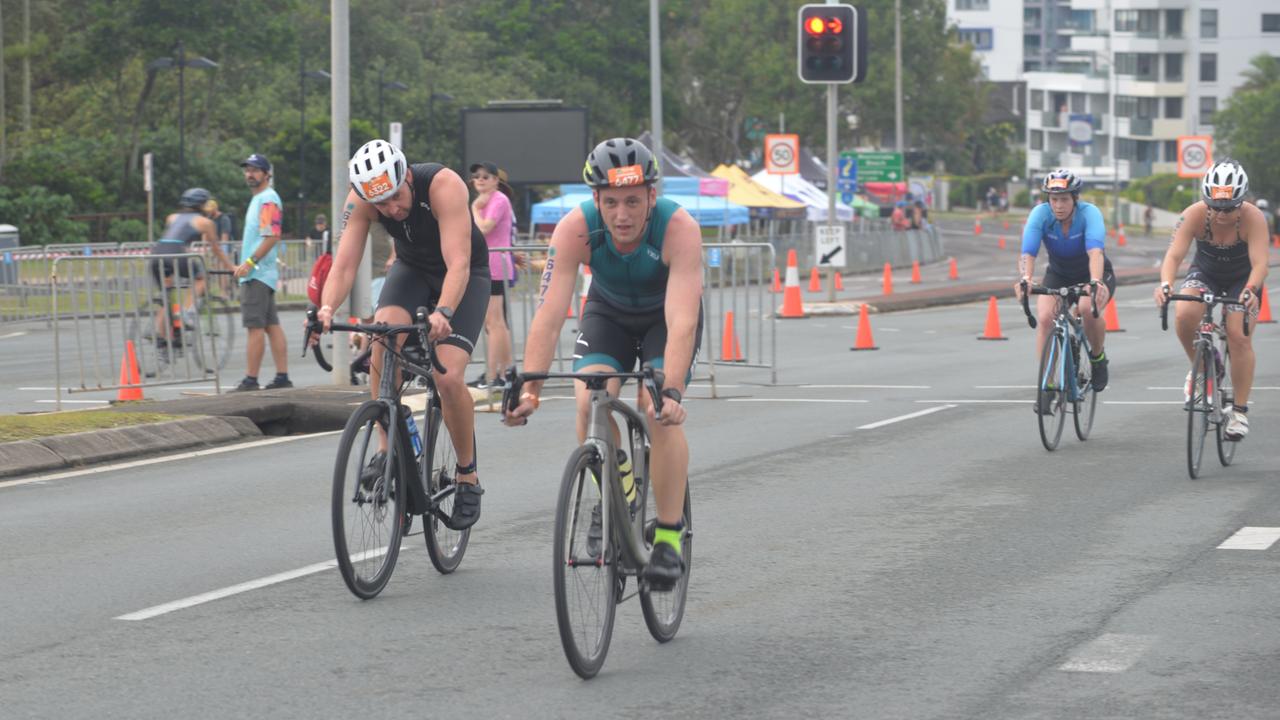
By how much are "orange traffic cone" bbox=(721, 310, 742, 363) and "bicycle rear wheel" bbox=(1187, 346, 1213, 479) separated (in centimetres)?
711

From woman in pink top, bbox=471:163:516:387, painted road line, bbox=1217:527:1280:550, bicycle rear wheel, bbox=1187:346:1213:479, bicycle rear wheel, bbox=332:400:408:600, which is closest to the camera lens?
bicycle rear wheel, bbox=332:400:408:600

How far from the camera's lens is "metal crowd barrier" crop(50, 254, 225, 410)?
53.4 feet

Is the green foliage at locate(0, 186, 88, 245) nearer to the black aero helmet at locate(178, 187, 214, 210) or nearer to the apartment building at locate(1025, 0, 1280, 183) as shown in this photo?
the black aero helmet at locate(178, 187, 214, 210)

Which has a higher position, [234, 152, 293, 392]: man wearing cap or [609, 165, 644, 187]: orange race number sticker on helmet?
[609, 165, 644, 187]: orange race number sticker on helmet

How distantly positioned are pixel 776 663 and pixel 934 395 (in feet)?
34.5

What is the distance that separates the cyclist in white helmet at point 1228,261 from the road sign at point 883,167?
130 feet

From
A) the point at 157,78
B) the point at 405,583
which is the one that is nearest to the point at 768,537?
the point at 405,583

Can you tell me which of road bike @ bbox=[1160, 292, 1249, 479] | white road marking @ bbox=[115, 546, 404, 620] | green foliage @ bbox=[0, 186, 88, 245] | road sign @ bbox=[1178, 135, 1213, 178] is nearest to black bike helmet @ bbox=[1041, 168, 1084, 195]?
road bike @ bbox=[1160, 292, 1249, 479]

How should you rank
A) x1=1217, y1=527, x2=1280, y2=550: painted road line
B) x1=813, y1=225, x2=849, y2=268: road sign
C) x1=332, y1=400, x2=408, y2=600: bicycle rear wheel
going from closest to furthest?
x1=332, y1=400, x2=408, y2=600: bicycle rear wheel → x1=1217, y1=527, x2=1280, y2=550: painted road line → x1=813, y1=225, x2=849, y2=268: road sign

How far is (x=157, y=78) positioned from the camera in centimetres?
6356

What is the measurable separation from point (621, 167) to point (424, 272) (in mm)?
2060

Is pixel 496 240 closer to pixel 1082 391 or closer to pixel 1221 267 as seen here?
pixel 1082 391

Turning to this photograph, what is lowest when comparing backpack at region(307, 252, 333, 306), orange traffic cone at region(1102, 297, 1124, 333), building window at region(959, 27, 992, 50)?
orange traffic cone at region(1102, 297, 1124, 333)

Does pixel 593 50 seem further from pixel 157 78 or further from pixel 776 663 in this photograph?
pixel 776 663
